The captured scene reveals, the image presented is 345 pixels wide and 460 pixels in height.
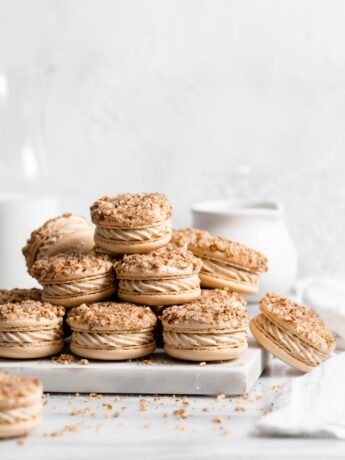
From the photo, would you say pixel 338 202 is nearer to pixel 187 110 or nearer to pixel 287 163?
pixel 287 163

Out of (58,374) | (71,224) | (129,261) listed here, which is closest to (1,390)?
(58,374)

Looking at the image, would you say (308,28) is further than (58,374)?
Yes

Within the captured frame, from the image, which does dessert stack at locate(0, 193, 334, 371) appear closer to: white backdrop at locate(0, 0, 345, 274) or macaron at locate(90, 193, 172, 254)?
macaron at locate(90, 193, 172, 254)

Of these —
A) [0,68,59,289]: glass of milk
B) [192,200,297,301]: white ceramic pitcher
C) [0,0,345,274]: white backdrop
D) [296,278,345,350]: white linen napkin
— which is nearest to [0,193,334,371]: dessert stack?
[296,278,345,350]: white linen napkin

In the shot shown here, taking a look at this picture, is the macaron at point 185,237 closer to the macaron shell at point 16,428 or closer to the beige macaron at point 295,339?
the beige macaron at point 295,339

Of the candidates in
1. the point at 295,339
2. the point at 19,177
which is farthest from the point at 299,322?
the point at 19,177

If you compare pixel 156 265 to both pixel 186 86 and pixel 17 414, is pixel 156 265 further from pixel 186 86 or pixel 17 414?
pixel 186 86
